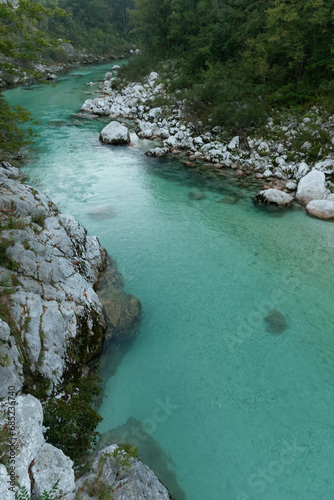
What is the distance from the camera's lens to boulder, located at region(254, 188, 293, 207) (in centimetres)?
1752

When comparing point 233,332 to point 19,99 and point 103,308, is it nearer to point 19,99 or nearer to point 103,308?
point 103,308

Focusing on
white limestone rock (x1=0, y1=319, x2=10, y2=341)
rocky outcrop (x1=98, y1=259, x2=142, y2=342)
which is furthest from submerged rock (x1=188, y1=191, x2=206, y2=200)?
white limestone rock (x1=0, y1=319, x2=10, y2=341)

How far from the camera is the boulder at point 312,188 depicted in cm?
1738

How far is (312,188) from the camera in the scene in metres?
17.5

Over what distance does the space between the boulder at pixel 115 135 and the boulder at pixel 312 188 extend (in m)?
15.7

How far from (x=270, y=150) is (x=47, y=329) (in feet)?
67.1

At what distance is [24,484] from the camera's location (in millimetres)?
4363

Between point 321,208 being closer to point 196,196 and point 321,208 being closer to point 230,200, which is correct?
point 230,200

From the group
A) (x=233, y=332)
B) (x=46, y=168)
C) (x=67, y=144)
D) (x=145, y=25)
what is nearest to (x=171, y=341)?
(x=233, y=332)

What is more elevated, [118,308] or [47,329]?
[47,329]

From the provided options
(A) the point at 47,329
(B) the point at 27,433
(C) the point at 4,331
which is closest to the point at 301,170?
(A) the point at 47,329

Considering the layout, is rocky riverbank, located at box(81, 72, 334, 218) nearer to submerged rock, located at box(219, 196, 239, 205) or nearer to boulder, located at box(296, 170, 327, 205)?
boulder, located at box(296, 170, 327, 205)

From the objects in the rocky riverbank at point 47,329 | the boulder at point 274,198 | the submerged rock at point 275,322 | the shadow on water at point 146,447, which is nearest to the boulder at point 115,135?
the boulder at point 274,198

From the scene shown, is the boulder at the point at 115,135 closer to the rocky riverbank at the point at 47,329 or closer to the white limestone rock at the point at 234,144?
the white limestone rock at the point at 234,144
